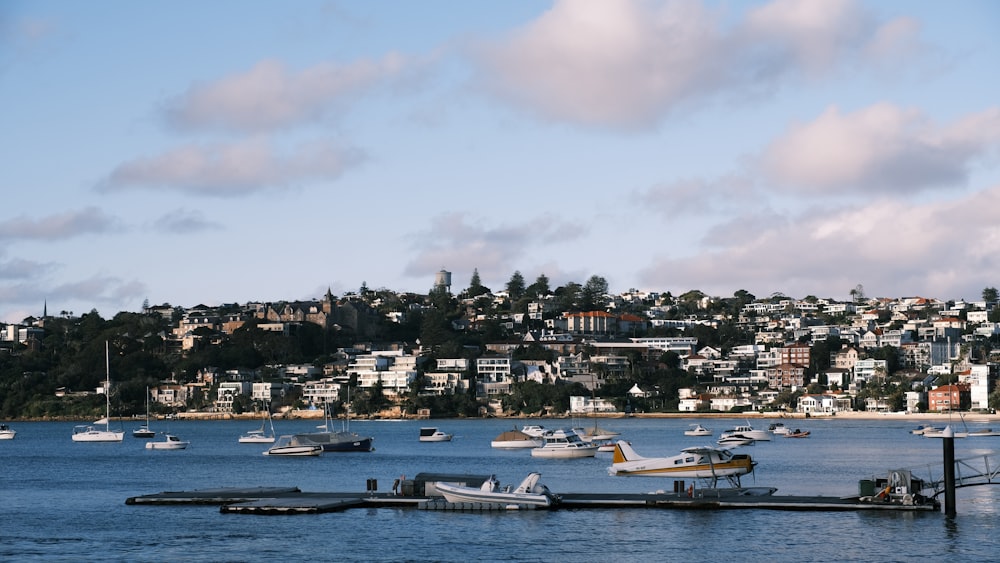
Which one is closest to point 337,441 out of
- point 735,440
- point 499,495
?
point 735,440

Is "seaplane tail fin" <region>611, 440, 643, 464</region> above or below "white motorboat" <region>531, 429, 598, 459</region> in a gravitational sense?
above

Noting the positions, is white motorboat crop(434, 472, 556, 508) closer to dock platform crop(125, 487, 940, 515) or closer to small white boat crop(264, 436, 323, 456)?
dock platform crop(125, 487, 940, 515)

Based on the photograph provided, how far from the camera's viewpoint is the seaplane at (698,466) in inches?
2142

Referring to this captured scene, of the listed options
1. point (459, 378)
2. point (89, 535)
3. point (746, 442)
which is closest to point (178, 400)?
point (459, 378)

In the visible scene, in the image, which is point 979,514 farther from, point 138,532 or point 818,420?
point 818,420

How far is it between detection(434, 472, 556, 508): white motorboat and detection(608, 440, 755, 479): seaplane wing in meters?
7.56

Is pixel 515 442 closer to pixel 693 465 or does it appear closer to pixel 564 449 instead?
pixel 564 449

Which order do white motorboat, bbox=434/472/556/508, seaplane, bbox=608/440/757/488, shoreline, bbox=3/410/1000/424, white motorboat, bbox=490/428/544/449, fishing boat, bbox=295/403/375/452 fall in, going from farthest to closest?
1. shoreline, bbox=3/410/1000/424
2. white motorboat, bbox=490/428/544/449
3. fishing boat, bbox=295/403/375/452
4. seaplane, bbox=608/440/757/488
5. white motorboat, bbox=434/472/556/508

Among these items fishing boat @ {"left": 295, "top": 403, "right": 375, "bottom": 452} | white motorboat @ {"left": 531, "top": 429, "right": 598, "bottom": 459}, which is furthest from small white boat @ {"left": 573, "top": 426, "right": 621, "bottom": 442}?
fishing boat @ {"left": 295, "top": 403, "right": 375, "bottom": 452}

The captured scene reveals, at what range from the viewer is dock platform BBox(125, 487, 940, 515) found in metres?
46.8

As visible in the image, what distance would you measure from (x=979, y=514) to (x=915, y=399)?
4797 inches

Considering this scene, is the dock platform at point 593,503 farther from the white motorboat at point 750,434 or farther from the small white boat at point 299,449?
the white motorboat at point 750,434

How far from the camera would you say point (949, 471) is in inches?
1780

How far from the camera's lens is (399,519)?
A: 4700cm
